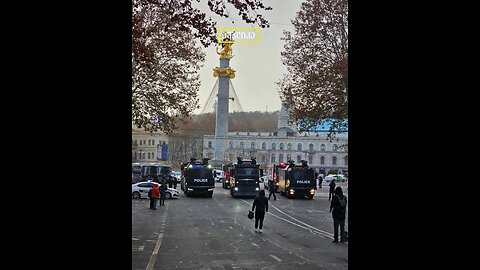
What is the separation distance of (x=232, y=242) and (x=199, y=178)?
883 inches

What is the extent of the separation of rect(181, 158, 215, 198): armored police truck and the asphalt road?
12.0m

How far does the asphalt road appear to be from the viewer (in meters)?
11.3

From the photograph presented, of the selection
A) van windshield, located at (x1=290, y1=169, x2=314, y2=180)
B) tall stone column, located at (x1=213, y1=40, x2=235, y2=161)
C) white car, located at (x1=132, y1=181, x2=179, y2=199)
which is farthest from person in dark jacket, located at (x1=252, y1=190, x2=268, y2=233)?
tall stone column, located at (x1=213, y1=40, x2=235, y2=161)

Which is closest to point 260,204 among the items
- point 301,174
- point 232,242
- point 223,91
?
point 232,242

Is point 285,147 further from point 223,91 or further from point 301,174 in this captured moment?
point 301,174

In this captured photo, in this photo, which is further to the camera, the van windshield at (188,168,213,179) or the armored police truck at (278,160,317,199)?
the van windshield at (188,168,213,179)

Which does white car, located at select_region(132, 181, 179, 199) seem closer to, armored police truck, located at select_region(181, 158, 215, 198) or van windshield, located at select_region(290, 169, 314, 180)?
armored police truck, located at select_region(181, 158, 215, 198)

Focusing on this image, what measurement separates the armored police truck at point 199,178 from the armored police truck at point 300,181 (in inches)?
233

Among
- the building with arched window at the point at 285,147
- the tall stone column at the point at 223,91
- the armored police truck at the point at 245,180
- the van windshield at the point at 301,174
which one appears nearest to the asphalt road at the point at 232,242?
the van windshield at the point at 301,174
